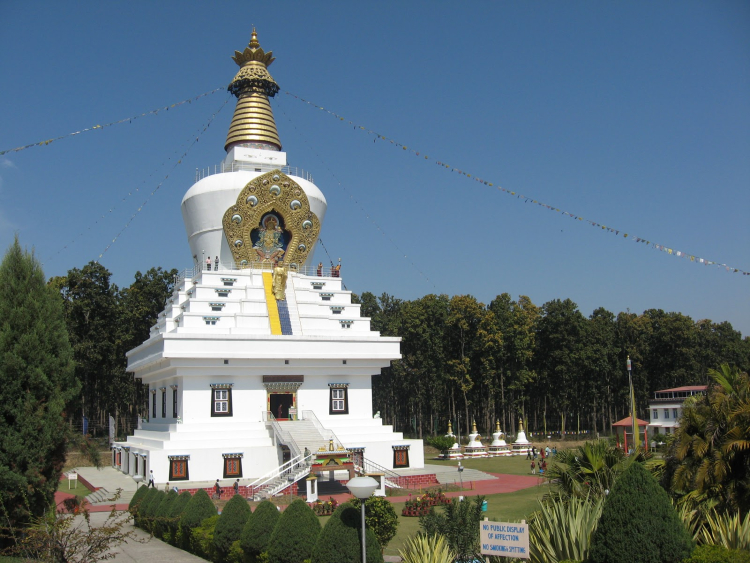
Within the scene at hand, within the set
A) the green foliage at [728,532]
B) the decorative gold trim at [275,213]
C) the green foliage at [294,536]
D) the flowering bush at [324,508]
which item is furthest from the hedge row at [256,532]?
the decorative gold trim at [275,213]

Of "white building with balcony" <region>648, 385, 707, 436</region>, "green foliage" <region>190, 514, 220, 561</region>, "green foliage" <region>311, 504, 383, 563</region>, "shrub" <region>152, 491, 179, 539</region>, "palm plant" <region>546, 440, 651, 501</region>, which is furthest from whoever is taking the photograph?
"white building with balcony" <region>648, 385, 707, 436</region>

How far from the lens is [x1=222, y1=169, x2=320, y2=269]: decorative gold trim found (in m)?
34.1

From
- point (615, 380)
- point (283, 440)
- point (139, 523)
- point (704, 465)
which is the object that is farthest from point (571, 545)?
point (615, 380)

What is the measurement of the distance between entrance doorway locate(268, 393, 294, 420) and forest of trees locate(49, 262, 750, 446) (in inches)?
818

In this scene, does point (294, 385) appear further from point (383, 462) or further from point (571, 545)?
point (571, 545)

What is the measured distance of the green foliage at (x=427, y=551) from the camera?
36.9 ft

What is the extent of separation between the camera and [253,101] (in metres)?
38.8

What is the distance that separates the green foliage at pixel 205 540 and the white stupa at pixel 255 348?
8.77 metres

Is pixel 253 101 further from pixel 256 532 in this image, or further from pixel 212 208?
pixel 256 532

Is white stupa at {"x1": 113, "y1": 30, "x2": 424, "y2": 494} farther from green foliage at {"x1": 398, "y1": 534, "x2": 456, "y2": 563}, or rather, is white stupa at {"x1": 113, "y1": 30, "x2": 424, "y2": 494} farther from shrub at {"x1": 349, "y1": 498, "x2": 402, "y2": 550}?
green foliage at {"x1": 398, "y1": 534, "x2": 456, "y2": 563}

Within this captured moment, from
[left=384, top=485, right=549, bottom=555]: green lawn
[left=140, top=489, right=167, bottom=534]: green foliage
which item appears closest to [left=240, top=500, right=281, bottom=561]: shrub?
[left=384, top=485, right=549, bottom=555]: green lawn

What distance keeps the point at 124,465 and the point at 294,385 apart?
9759mm

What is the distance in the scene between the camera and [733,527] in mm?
10266

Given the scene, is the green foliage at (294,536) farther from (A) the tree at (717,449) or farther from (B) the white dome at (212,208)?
(B) the white dome at (212,208)
